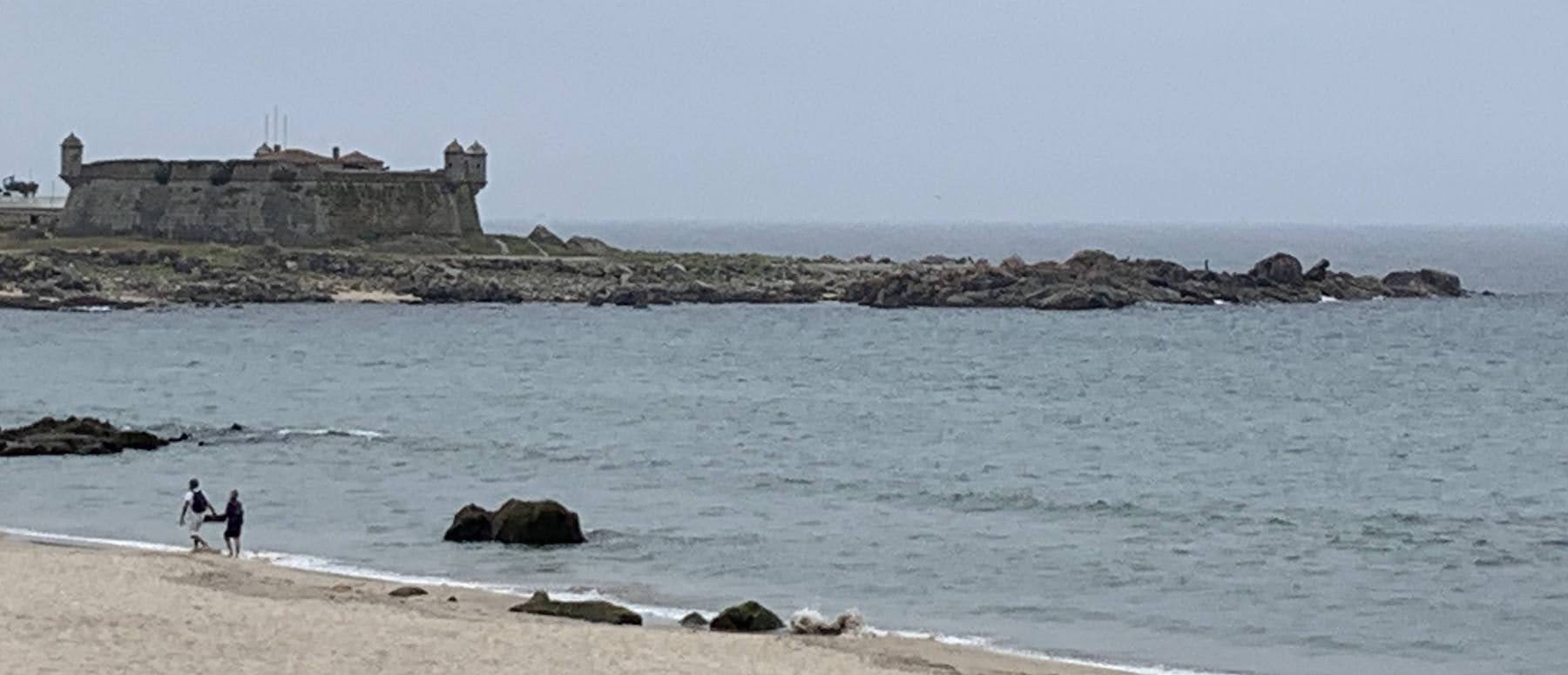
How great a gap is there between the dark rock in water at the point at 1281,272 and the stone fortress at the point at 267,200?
1309 inches

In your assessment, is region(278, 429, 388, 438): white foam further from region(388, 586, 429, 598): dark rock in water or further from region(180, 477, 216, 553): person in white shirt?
region(388, 586, 429, 598): dark rock in water

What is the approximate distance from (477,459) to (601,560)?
11.7 metres

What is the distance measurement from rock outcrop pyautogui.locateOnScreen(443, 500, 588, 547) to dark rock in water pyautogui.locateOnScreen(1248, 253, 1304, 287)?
72.3m

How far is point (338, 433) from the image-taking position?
40812 millimetres

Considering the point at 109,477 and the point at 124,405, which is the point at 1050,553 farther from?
the point at 124,405

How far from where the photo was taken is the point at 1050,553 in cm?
2700

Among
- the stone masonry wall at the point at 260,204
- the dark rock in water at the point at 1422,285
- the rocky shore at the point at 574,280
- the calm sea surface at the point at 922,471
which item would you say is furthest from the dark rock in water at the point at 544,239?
the dark rock in water at the point at 1422,285

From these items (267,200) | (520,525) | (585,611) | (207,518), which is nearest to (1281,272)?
(267,200)

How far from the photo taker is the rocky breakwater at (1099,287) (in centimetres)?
9025

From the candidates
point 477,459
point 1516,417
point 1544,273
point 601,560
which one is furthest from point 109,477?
point 1544,273

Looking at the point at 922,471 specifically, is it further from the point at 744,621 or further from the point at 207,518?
the point at 744,621

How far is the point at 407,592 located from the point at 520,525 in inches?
181

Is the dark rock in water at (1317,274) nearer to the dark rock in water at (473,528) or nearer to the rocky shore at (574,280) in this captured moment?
the rocky shore at (574,280)

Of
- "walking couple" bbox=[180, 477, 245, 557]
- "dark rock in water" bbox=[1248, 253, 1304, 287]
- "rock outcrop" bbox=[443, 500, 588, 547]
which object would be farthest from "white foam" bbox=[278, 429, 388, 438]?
"dark rock in water" bbox=[1248, 253, 1304, 287]
